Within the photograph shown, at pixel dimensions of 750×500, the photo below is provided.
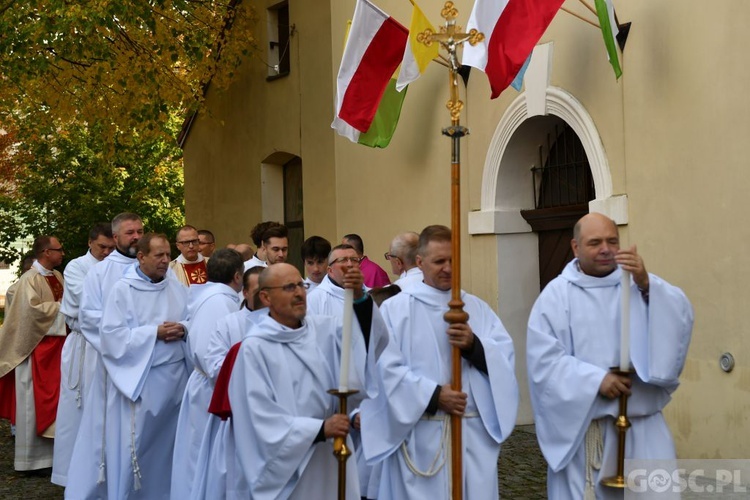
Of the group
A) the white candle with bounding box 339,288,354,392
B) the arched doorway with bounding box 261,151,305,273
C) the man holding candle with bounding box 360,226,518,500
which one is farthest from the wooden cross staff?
the arched doorway with bounding box 261,151,305,273

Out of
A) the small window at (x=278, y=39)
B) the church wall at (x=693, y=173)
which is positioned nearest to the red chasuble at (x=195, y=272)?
the church wall at (x=693, y=173)

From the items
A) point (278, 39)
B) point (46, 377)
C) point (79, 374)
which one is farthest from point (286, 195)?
point (79, 374)

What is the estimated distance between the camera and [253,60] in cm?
1833

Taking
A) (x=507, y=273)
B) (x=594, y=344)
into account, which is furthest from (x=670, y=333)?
(x=507, y=273)

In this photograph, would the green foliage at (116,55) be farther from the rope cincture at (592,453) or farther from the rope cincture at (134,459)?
the rope cincture at (592,453)

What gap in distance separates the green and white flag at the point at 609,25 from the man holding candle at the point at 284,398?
14.5 feet

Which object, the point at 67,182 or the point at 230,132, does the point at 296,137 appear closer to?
the point at 230,132

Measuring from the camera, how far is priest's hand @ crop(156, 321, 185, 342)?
8383 mm

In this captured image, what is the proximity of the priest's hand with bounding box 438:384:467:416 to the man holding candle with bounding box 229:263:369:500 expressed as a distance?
443 mm

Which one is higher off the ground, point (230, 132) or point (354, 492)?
point (230, 132)

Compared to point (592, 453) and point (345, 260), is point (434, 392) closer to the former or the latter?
point (592, 453)

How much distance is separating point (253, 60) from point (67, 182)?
9.50 meters

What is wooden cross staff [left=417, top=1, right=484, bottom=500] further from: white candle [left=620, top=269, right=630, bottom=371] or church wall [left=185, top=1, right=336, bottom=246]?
church wall [left=185, top=1, right=336, bottom=246]

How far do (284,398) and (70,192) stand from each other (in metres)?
21.5
